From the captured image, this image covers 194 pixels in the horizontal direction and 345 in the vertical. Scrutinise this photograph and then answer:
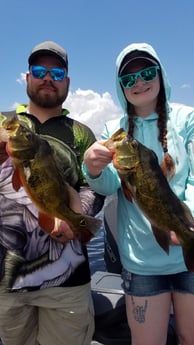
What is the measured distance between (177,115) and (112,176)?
86cm

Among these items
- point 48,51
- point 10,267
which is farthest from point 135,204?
point 48,51

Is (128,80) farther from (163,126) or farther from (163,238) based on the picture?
(163,238)

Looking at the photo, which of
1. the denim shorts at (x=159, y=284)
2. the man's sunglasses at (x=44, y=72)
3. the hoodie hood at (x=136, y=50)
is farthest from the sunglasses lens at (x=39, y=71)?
the denim shorts at (x=159, y=284)

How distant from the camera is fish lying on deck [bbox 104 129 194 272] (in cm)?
305

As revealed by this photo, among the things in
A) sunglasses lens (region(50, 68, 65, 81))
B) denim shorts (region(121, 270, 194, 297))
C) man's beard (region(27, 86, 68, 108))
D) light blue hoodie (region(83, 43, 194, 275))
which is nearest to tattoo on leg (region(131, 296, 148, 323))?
denim shorts (region(121, 270, 194, 297))

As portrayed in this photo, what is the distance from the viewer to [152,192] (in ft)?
10.2

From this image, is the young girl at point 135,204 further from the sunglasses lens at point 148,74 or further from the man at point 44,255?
the man at point 44,255

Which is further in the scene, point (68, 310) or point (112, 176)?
point (68, 310)

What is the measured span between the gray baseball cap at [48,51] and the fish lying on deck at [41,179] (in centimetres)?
119

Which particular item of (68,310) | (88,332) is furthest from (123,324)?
(68,310)

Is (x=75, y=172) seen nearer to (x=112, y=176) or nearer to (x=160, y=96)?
(x=112, y=176)

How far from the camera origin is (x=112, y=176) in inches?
140

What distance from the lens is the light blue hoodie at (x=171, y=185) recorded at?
3471 millimetres

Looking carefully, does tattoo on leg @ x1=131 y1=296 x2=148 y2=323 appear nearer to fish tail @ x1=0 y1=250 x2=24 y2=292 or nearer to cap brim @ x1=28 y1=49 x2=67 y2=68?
fish tail @ x1=0 y1=250 x2=24 y2=292
